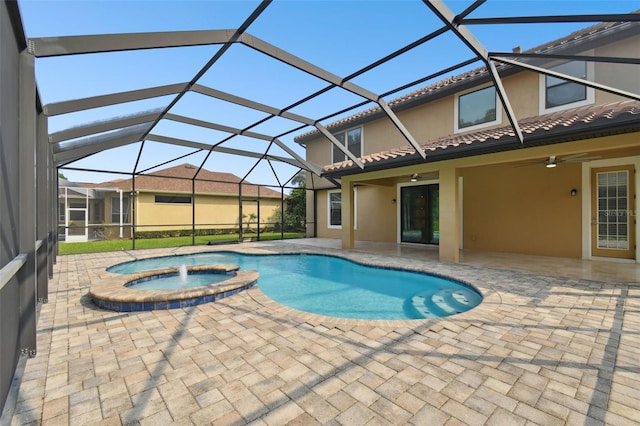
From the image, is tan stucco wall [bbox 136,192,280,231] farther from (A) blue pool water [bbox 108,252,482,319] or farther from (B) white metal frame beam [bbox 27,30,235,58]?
(B) white metal frame beam [bbox 27,30,235,58]

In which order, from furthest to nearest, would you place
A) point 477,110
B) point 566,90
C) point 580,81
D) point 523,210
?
point 477,110 < point 523,210 < point 566,90 < point 580,81

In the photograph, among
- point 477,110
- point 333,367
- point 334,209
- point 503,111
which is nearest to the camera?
point 333,367

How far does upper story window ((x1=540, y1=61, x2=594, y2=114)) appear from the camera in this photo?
27.2 ft

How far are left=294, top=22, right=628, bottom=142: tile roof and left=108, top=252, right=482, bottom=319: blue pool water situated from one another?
587cm

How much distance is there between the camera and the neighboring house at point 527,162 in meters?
6.66

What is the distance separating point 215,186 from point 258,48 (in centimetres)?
1963

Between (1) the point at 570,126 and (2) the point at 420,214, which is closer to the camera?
(1) the point at 570,126

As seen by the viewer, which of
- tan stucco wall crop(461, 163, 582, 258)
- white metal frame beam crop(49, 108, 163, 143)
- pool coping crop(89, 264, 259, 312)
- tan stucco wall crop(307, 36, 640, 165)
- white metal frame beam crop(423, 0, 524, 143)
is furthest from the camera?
tan stucco wall crop(461, 163, 582, 258)

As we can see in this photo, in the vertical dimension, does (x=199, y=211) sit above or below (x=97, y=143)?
below

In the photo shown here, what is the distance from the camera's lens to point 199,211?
21.0m

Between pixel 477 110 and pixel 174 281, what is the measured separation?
11571 millimetres

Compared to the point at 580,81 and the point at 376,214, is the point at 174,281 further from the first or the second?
the point at 376,214

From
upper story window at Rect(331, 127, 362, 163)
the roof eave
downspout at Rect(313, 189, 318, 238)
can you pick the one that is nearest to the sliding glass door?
upper story window at Rect(331, 127, 362, 163)

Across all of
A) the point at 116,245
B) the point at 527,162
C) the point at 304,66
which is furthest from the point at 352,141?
the point at 116,245
